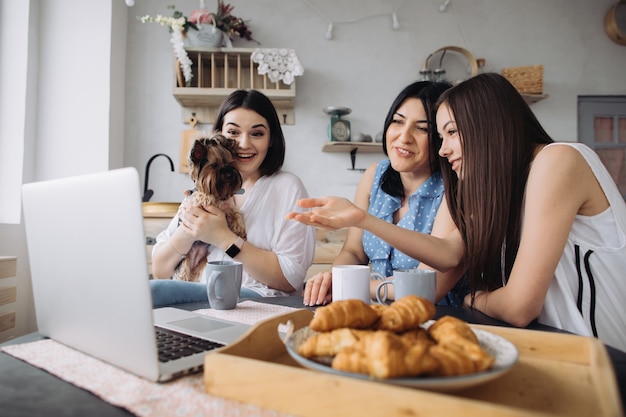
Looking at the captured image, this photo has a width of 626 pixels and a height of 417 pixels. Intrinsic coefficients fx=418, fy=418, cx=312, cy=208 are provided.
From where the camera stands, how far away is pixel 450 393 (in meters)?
0.47

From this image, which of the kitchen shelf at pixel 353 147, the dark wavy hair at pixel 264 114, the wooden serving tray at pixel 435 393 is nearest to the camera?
the wooden serving tray at pixel 435 393

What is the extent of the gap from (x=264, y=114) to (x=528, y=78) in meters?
2.49

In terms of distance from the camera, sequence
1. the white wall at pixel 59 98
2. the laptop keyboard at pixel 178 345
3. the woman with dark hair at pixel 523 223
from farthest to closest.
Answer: the white wall at pixel 59 98 < the woman with dark hair at pixel 523 223 < the laptop keyboard at pixel 178 345

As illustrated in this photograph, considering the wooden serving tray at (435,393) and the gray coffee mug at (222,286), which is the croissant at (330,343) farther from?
the gray coffee mug at (222,286)

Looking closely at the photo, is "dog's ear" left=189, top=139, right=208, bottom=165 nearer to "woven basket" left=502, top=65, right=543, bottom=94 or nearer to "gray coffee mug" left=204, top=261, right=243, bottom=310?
"gray coffee mug" left=204, top=261, right=243, bottom=310

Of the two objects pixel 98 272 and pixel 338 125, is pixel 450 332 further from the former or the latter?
pixel 338 125

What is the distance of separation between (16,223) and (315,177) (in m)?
2.01

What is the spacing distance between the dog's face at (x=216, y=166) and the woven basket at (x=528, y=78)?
8.15 feet

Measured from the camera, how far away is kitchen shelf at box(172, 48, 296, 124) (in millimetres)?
2975

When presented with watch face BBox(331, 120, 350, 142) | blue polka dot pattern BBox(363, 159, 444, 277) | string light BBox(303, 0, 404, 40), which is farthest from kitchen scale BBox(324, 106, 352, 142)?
blue polka dot pattern BBox(363, 159, 444, 277)

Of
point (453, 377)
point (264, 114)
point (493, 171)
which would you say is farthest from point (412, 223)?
point (453, 377)

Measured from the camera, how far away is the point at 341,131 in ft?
10.6

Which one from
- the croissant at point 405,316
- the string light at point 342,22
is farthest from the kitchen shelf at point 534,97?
the croissant at point 405,316

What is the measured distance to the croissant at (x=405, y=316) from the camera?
565 millimetres
